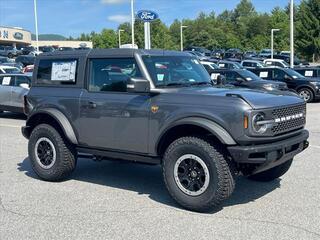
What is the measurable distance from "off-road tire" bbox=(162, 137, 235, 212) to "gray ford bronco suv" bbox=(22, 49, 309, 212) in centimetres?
1

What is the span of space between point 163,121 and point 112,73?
3.78 ft

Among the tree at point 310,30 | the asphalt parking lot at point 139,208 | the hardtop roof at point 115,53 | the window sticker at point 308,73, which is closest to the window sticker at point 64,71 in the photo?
the hardtop roof at point 115,53

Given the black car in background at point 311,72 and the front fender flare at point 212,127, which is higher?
the black car in background at point 311,72

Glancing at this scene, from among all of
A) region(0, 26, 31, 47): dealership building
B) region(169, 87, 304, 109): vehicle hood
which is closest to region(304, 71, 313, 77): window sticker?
region(169, 87, 304, 109): vehicle hood

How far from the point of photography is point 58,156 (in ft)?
22.1

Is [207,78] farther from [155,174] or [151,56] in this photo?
[155,174]

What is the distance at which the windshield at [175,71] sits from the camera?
5980 millimetres

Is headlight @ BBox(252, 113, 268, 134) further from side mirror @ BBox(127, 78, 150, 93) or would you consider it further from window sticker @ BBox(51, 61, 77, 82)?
window sticker @ BBox(51, 61, 77, 82)

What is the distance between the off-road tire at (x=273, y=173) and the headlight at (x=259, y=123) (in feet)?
5.11

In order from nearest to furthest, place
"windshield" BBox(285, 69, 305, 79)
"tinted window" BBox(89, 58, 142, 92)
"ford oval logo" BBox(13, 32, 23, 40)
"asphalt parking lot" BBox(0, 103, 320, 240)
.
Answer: "asphalt parking lot" BBox(0, 103, 320, 240), "tinted window" BBox(89, 58, 142, 92), "windshield" BBox(285, 69, 305, 79), "ford oval logo" BBox(13, 32, 23, 40)

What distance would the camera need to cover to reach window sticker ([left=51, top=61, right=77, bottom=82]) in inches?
263

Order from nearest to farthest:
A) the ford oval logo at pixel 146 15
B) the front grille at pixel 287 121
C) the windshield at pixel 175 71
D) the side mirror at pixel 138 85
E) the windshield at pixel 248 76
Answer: the front grille at pixel 287 121 < the side mirror at pixel 138 85 < the windshield at pixel 175 71 < the ford oval logo at pixel 146 15 < the windshield at pixel 248 76

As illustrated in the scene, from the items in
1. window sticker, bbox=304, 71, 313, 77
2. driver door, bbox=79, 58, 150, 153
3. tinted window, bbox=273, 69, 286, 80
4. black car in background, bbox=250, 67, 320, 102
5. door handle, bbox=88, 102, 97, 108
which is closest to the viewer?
driver door, bbox=79, 58, 150, 153

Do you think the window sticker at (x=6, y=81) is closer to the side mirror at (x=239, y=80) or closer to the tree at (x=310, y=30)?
the side mirror at (x=239, y=80)
